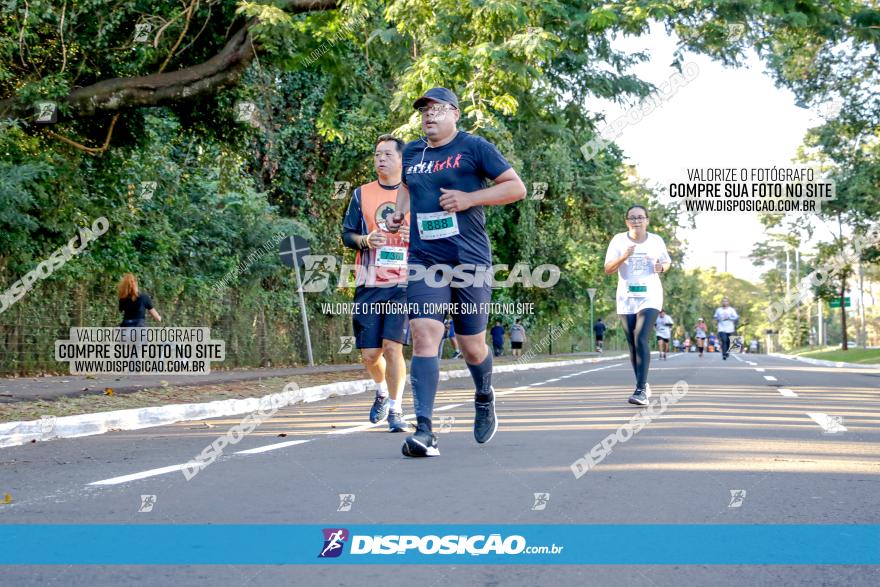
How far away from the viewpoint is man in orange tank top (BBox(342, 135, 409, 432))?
29.0ft

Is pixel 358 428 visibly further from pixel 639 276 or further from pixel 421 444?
pixel 639 276

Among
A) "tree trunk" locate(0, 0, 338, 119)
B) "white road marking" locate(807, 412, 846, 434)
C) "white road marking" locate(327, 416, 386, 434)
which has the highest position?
"tree trunk" locate(0, 0, 338, 119)

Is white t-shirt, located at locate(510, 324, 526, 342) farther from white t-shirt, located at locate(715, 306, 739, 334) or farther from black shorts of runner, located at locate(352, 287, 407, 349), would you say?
black shorts of runner, located at locate(352, 287, 407, 349)

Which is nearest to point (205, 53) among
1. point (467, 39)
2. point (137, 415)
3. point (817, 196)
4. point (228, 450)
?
point (467, 39)

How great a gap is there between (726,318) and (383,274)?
25.0 metres

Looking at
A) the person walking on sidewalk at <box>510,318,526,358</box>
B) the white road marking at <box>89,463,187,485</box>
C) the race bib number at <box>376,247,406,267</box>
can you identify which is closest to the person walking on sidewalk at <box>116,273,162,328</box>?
the race bib number at <box>376,247,406,267</box>

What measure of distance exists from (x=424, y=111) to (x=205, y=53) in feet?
37.0

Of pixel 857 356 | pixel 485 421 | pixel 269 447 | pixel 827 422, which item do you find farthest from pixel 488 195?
pixel 857 356

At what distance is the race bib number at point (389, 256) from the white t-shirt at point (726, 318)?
24636 millimetres

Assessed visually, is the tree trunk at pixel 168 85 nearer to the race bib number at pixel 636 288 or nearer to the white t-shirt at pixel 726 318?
the race bib number at pixel 636 288

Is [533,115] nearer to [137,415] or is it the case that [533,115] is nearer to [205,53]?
[205,53]

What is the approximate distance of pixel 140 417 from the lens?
11219 mm

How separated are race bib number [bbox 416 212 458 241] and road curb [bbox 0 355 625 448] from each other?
4.44 meters

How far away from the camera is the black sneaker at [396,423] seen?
358 inches
